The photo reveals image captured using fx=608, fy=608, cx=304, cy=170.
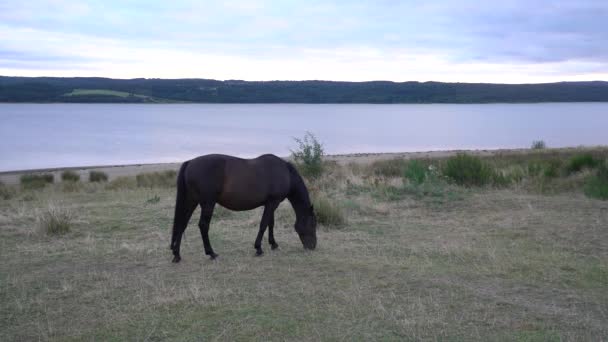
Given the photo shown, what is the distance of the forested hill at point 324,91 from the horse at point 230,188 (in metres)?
137

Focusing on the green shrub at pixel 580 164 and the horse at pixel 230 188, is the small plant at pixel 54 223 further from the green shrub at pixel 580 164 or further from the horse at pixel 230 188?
the green shrub at pixel 580 164

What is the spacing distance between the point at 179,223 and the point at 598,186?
9.54 m

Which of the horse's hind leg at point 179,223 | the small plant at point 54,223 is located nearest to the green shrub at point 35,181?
the small plant at point 54,223

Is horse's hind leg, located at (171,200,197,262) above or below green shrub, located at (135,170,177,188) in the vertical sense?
above

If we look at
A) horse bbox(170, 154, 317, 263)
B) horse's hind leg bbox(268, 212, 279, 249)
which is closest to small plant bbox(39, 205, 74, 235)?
horse bbox(170, 154, 317, 263)

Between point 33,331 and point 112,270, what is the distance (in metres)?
2.13

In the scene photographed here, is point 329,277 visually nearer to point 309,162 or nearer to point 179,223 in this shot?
point 179,223

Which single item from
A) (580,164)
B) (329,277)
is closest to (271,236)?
(329,277)

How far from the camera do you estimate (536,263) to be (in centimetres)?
753

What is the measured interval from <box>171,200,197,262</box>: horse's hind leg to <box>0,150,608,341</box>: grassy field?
21 centimetres

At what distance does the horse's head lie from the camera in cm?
841

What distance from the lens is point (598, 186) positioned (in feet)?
43.1

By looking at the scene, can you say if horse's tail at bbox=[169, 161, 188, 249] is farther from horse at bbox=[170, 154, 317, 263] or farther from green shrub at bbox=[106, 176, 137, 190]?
green shrub at bbox=[106, 176, 137, 190]

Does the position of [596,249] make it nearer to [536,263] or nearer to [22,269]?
[536,263]
